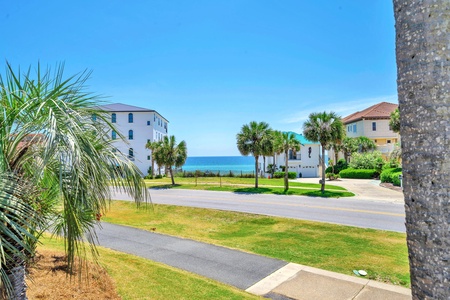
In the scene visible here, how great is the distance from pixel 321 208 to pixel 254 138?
12977mm

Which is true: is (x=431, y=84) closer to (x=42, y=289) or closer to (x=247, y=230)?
(x=42, y=289)

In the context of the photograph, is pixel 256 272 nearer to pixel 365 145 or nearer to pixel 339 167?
pixel 339 167

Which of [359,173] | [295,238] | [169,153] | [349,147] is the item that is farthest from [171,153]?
[349,147]

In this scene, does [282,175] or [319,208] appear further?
[282,175]

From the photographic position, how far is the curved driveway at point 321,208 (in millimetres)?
15570

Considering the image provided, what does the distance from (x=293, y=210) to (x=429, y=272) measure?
54.6 feet

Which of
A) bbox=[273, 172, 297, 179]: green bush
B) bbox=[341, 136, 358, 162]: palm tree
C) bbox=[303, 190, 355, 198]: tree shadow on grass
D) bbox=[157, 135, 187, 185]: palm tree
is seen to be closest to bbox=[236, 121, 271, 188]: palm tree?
bbox=[303, 190, 355, 198]: tree shadow on grass

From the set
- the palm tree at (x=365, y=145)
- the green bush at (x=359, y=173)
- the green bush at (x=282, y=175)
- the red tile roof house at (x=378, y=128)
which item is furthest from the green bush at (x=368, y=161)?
the green bush at (x=282, y=175)

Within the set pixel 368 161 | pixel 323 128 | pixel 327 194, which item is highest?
pixel 323 128

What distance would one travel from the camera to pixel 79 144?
315 cm

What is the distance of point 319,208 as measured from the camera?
1934 centimetres

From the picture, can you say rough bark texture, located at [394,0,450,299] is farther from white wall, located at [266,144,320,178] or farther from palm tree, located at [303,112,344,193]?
white wall, located at [266,144,320,178]

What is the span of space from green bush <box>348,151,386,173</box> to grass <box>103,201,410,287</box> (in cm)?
3052

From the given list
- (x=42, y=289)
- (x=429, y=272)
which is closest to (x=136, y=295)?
(x=42, y=289)
